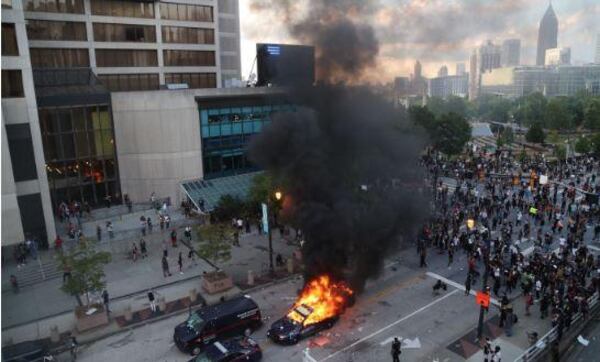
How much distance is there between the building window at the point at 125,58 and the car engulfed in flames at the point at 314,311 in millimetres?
28582

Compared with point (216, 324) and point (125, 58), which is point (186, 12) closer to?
point (125, 58)

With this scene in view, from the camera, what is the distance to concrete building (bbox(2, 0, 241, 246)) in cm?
2569

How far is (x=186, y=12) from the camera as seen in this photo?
41.6 meters

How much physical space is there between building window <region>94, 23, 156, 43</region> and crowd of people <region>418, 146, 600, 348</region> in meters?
27.3

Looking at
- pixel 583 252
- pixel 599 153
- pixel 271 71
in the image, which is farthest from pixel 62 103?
pixel 599 153

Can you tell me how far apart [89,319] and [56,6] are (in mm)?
26910

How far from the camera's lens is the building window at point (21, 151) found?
1013 inches

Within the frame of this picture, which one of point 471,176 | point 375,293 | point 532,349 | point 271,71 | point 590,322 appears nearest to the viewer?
point 532,349

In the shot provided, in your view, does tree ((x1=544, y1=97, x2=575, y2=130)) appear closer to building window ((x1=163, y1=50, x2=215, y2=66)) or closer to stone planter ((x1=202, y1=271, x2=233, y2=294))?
building window ((x1=163, y1=50, x2=215, y2=66))

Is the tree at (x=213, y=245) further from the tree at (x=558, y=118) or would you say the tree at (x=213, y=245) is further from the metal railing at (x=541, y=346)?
the tree at (x=558, y=118)

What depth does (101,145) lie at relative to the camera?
32844mm

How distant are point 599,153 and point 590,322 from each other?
4047 centimetres

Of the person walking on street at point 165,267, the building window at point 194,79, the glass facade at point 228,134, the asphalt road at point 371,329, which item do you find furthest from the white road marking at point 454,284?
the building window at point 194,79

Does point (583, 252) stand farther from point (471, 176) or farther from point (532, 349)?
point (471, 176)
